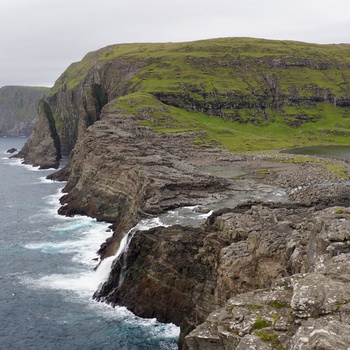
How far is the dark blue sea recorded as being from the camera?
4216 centimetres

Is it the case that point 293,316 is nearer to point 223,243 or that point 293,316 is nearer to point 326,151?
point 223,243

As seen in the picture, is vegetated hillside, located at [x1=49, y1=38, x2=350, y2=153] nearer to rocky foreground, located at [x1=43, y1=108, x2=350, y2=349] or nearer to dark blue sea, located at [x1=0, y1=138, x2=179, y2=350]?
rocky foreground, located at [x1=43, y1=108, x2=350, y2=349]

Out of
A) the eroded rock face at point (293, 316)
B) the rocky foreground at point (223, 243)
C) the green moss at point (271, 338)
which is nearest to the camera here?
the eroded rock face at point (293, 316)

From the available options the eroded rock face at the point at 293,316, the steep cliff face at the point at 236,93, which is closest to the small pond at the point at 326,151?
the steep cliff face at the point at 236,93

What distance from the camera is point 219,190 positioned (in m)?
71.6

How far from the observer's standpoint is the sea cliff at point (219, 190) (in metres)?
20.8

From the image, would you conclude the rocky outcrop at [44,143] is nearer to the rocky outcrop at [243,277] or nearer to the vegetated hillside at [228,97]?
the vegetated hillside at [228,97]

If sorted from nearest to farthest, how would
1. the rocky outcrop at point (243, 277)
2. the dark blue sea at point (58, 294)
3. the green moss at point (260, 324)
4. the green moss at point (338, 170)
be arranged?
the rocky outcrop at point (243, 277) → the green moss at point (260, 324) → the dark blue sea at point (58, 294) → the green moss at point (338, 170)

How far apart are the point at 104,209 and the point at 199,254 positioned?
4393cm

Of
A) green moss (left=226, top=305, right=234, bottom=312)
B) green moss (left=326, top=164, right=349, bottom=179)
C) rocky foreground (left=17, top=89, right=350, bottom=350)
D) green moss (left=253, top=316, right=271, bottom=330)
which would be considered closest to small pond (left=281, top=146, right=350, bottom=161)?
rocky foreground (left=17, top=89, right=350, bottom=350)

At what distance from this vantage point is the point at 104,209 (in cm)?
8525

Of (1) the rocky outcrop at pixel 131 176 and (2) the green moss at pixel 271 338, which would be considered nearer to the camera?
(2) the green moss at pixel 271 338

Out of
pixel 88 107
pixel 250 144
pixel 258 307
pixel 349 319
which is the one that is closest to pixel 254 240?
pixel 258 307

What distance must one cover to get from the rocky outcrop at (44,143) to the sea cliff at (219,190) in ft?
1.93
